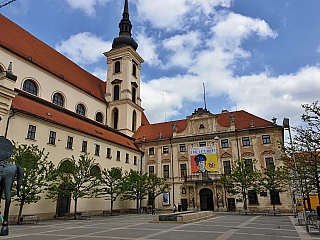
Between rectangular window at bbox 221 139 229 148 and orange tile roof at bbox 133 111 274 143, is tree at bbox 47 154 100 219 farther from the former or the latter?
rectangular window at bbox 221 139 229 148

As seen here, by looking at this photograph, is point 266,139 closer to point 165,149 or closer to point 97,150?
point 165,149

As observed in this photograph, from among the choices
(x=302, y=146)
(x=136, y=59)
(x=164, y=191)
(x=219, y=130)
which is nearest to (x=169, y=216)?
(x=302, y=146)

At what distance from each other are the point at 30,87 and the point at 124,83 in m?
19.1

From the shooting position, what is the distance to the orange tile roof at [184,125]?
3627 centimetres

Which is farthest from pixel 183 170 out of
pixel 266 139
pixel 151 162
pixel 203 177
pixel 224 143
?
pixel 266 139

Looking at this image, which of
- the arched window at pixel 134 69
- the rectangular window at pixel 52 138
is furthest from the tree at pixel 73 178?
the arched window at pixel 134 69

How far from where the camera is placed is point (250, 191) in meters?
31.3

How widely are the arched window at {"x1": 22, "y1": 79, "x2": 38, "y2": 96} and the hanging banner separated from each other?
2227 cm

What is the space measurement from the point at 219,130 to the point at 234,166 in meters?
6.07

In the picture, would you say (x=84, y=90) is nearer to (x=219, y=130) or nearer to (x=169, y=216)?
(x=219, y=130)

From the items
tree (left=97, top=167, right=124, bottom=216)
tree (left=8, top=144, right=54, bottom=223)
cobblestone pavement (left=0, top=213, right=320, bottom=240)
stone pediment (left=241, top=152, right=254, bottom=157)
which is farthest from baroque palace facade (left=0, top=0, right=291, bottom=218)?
cobblestone pavement (left=0, top=213, right=320, bottom=240)

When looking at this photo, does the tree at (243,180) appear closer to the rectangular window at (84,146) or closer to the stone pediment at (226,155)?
the stone pediment at (226,155)

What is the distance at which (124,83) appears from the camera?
4631 cm

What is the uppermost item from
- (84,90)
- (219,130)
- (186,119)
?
(84,90)
